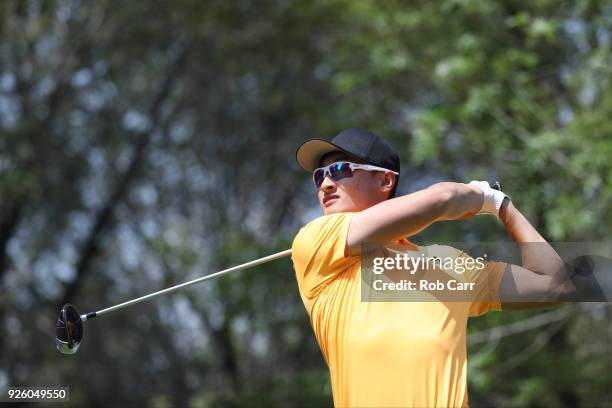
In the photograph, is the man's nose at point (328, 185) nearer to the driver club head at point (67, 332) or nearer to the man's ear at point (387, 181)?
the man's ear at point (387, 181)

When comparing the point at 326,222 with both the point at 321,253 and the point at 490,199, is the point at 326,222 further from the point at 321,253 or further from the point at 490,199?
the point at 490,199

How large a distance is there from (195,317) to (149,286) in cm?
96

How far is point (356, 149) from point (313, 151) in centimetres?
15

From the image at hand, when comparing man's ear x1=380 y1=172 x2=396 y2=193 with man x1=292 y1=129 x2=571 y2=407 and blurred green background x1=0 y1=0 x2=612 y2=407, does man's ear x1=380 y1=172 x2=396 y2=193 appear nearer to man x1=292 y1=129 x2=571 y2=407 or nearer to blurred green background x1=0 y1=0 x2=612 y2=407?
man x1=292 y1=129 x2=571 y2=407

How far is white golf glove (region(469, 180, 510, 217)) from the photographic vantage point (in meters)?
2.62

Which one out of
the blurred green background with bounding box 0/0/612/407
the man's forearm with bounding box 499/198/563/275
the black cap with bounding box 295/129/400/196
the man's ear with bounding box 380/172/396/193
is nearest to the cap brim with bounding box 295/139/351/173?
the black cap with bounding box 295/129/400/196

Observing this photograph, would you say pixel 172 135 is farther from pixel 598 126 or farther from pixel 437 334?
pixel 437 334

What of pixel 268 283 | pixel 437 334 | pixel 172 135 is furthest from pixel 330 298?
pixel 172 135

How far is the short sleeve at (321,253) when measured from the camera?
2.64m

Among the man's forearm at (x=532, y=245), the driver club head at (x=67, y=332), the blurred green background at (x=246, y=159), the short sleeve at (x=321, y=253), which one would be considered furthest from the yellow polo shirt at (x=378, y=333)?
the blurred green background at (x=246, y=159)

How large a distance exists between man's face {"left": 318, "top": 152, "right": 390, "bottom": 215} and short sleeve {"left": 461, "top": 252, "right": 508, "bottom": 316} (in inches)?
13.2

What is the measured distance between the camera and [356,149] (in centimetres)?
288

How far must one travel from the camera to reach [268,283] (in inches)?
472

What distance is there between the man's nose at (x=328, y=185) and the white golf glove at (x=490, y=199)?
1.47 ft
